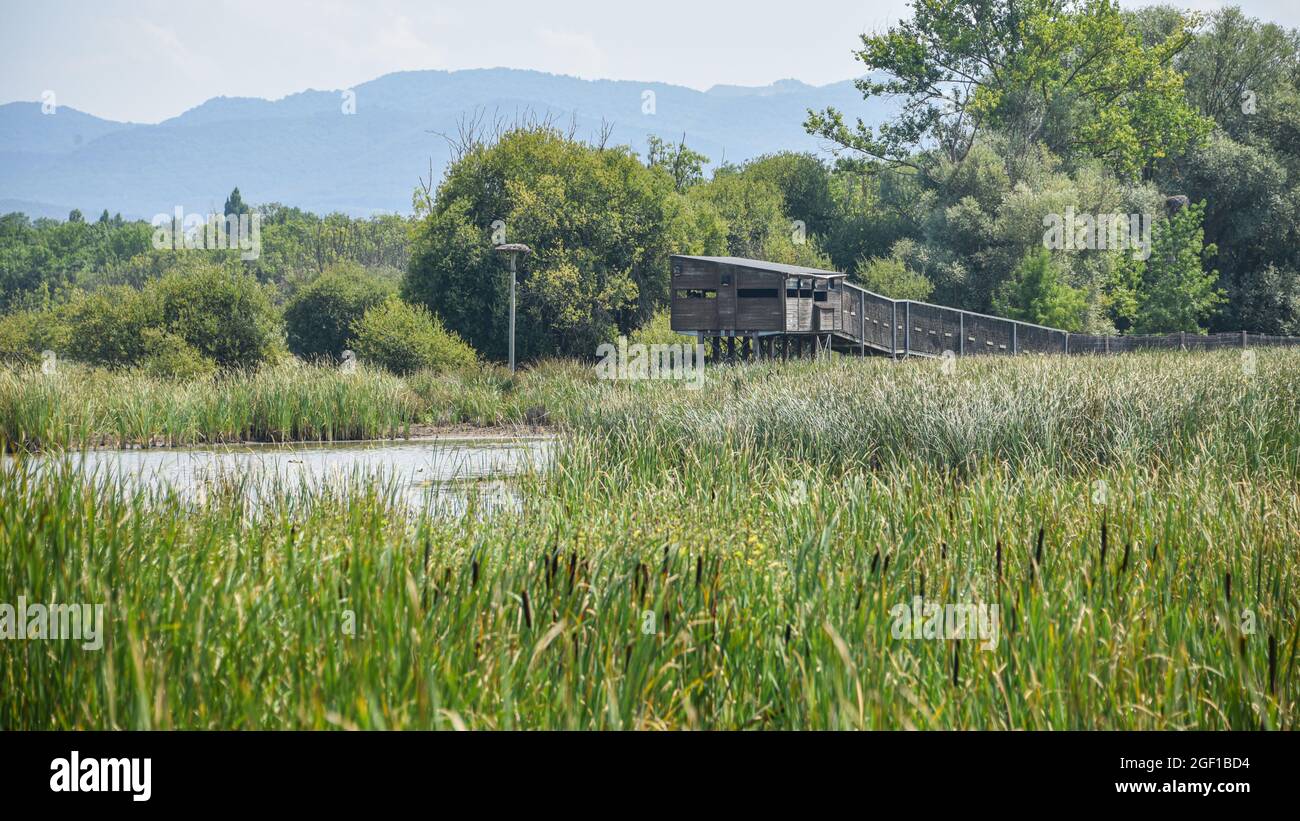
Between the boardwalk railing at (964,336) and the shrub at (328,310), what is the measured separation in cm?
2009

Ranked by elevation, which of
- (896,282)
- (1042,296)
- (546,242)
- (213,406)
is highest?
(546,242)

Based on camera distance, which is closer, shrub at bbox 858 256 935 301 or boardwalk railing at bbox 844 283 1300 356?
boardwalk railing at bbox 844 283 1300 356

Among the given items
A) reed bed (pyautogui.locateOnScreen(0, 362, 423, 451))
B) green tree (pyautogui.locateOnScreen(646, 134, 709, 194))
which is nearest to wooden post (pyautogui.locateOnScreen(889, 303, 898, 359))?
reed bed (pyautogui.locateOnScreen(0, 362, 423, 451))

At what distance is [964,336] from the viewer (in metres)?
34.1

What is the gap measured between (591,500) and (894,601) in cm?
342

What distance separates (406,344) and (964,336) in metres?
15.7

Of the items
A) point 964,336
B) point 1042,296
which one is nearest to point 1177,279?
point 1042,296

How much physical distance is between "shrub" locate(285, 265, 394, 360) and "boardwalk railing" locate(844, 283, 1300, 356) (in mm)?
20086

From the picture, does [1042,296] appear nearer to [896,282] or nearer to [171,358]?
[896,282]

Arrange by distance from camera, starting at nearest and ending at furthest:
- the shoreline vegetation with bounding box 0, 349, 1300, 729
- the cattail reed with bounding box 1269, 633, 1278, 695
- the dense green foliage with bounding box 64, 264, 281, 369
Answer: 1. the shoreline vegetation with bounding box 0, 349, 1300, 729
2. the cattail reed with bounding box 1269, 633, 1278, 695
3. the dense green foliage with bounding box 64, 264, 281, 369

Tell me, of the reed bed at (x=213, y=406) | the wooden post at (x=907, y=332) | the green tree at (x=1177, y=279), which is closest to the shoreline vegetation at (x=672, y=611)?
the reed bed at (x=213, y=406)

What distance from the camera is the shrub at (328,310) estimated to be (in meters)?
44.9

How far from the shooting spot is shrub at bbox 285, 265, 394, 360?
4494 centimetres

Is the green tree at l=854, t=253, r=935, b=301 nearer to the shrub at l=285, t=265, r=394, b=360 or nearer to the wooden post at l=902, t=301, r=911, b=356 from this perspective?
the wooden post at l=902, t=301, r=911, b=356
